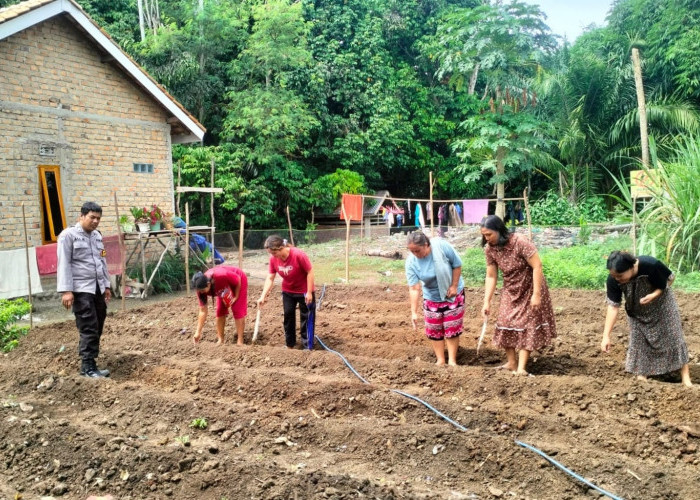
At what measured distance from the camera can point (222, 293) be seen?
235 inches

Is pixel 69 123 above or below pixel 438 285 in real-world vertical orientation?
above

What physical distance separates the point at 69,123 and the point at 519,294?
8778mm

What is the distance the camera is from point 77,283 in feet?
17.0

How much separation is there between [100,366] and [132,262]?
18.2 ft

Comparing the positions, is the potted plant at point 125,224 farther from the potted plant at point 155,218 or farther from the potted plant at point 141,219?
the potted plant at point 155,218

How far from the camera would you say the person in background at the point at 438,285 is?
500 cm

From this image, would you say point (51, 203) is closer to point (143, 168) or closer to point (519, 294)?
point (143, 168)

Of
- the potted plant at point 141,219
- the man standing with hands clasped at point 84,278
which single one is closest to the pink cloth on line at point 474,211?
the potted plant at point 141,219

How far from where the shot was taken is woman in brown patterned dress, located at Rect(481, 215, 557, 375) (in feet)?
15.1

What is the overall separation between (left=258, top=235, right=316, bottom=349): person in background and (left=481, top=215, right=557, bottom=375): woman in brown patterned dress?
1920 millimetres

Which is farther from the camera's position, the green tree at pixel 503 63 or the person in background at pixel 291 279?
the green tree at pixel 503 63

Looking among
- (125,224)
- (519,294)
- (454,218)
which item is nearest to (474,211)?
(454,218)

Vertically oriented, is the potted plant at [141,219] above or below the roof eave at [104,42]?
below

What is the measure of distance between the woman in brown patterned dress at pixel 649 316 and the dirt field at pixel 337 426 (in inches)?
9.6
